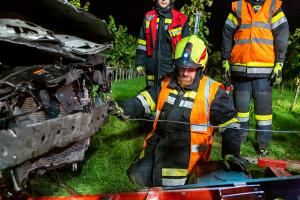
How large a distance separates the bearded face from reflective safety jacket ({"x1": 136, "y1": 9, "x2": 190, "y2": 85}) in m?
1.57

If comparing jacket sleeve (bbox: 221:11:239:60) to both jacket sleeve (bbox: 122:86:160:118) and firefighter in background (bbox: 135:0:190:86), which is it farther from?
jacket sleeve (bbox: 122:86:160:118)

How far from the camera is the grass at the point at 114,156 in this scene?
3.63 metres

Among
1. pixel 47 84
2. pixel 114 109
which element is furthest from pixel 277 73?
pixel 47 84

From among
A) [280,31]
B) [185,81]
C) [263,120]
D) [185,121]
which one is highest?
[280,31]

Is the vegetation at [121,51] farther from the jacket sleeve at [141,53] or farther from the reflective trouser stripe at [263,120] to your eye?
the reflective trouser stripe at [263,120]

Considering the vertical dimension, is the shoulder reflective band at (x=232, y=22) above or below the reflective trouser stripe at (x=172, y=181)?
above

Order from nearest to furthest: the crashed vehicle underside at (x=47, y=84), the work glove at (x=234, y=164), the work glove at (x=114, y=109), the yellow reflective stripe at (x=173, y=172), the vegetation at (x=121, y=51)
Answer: the crashed vehicle underside at (x=47, y=84)
the work glove at (x=234, y=164)
the work glove at (x=114, y=109)
the yellow reflective stripe at (x=173, y=172)
the vegetation at (x=121, y=51)

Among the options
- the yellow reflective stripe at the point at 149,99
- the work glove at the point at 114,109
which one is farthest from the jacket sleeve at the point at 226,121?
the work glove at the point at 114,109

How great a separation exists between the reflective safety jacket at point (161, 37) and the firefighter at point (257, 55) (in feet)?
2.05

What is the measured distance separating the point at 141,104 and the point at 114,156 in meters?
1.00

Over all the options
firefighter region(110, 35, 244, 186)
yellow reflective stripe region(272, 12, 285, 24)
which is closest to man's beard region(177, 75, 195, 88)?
firefighter region(110, 35, 244, 186)

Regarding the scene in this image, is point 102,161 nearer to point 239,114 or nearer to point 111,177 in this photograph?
point 111,177

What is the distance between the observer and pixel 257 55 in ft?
15.4

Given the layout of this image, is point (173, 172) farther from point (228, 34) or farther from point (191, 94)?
point (228, 34)
